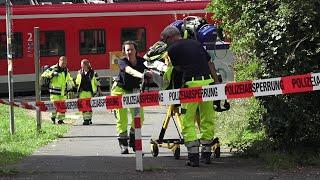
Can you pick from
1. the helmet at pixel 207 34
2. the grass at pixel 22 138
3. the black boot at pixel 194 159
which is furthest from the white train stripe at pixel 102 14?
the black boot at pixel 194 159

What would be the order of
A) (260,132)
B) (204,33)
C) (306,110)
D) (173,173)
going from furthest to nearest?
1. (204,33)
2. (260,132)
3. (306,110)
4. (173,173)

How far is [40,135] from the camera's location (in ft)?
38.8

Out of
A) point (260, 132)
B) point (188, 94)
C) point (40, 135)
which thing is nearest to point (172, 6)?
point (40, 135)

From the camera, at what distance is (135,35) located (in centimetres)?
2472

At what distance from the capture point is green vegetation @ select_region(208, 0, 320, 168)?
319 inches

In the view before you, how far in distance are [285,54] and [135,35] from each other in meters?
16.8

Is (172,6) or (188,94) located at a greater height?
(172,6)

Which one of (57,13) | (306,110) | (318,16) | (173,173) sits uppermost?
(57,13)

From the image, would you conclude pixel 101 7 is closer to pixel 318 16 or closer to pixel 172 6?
pixel 172 6

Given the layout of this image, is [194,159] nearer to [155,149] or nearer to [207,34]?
[155,149]

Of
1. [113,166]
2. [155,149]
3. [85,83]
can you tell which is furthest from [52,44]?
[113,166]

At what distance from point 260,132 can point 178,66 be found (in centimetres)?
221

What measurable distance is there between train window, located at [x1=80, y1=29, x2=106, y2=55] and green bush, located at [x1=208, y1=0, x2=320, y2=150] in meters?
15.7

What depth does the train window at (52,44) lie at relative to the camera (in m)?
23.7
